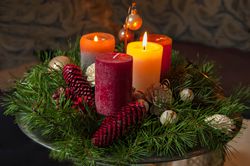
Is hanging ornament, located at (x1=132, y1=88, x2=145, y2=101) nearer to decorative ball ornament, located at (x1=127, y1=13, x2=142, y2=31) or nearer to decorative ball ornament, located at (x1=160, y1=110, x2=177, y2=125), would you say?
decorative ball ornament, located at (x1=160, y1=110, x2=177, y2=125)

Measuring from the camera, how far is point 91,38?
2.80 feet

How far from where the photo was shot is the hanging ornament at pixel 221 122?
696 mm

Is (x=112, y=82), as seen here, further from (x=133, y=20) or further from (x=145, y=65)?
(x=133, y=20)

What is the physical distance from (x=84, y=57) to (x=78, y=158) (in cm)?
27

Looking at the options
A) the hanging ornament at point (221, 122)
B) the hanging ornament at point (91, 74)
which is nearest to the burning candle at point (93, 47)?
the hanging ornament at point (91, 74)

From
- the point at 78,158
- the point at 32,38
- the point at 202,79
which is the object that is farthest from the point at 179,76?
the point at 32,38

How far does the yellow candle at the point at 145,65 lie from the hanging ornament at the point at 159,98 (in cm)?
3

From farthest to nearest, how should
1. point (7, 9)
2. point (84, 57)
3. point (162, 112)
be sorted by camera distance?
point (7, 9) < point (84, 57) < point (162, 112)

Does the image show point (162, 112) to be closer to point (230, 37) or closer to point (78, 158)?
point (78, 158)

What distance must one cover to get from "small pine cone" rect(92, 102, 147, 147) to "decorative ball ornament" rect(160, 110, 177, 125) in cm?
3

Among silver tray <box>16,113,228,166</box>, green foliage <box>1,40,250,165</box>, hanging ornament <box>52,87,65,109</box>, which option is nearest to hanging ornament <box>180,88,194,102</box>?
green foliage <box>1,40,250,165</box>

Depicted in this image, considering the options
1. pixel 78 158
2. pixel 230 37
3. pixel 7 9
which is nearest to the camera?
pixel 78 158

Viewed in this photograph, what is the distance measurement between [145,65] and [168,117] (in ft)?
0.41

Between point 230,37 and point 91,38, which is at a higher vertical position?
point 91,38
